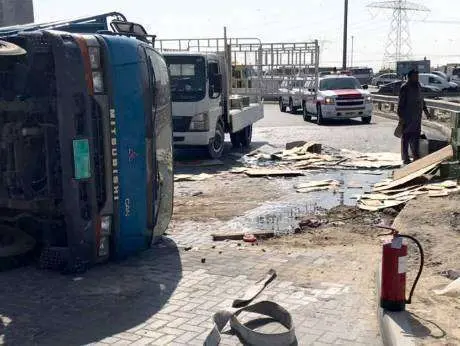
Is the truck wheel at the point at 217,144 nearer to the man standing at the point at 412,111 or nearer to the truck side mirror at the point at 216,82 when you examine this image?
the truck side mirror at the point at 216,82

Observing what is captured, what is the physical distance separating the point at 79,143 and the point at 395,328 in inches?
127

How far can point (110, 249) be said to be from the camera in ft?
20.3

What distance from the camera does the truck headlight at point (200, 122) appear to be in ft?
45.1

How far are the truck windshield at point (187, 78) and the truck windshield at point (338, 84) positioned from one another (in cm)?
1182

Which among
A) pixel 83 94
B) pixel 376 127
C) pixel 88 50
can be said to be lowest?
pixel 376 127

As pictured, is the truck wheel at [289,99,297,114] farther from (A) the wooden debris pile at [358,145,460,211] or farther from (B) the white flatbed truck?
(A) the wooden debris pile at [358,145,460,211]

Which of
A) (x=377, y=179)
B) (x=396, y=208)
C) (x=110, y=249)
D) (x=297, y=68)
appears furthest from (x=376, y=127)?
(x=110, y=249)

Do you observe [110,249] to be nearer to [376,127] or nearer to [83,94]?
[83,94]

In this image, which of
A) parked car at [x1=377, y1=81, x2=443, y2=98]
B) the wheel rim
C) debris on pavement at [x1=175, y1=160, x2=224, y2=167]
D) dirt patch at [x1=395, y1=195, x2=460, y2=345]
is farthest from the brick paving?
parked car at [x1=377, y1=81, x2=443, y2=98]

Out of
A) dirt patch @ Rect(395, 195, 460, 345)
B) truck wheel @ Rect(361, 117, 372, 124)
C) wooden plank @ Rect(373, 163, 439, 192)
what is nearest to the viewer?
dirt patch @ Rect(395, 195, 460, 345)

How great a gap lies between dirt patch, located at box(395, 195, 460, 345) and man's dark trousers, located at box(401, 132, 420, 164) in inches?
176

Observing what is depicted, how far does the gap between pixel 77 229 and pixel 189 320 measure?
156 centimetres

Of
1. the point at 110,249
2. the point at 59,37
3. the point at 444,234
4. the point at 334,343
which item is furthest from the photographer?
the point at 444,234

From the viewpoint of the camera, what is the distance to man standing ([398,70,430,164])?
41.9 ft
